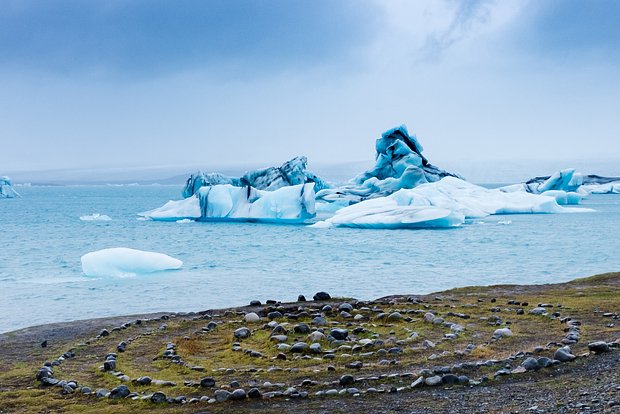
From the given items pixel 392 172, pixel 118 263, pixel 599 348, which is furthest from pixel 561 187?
pixel 599 348

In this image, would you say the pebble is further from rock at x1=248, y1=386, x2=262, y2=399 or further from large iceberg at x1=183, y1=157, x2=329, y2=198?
large iceberg at x1=183, y1=157, x2=329, y2=198

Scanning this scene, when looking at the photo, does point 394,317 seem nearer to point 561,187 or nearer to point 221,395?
point 221,395

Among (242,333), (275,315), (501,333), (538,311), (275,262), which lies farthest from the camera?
(275,262)

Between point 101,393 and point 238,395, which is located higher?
point 238,395

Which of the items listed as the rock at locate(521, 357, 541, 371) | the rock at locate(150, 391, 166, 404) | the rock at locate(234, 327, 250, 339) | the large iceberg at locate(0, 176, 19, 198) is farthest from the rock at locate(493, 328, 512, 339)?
the large iceberg at locate(0, 176, 19, 198)

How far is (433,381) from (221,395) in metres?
2.82

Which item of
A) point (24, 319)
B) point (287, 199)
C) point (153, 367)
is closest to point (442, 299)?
point (153, 367)

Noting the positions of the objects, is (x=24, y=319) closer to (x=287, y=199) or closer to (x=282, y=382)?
Answer: (x=282, y=382)

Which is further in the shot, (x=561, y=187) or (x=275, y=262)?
(x=561, y=187)

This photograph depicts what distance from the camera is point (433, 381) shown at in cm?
898

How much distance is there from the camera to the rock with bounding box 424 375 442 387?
895cm

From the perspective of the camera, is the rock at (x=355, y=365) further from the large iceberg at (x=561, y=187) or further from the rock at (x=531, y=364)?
the large iceberg at (x=561, y=187)

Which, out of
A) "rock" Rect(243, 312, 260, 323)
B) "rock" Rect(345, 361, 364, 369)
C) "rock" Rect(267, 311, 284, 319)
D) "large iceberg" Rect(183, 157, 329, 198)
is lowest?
"rock" Rect(243, 312, 260, 323)

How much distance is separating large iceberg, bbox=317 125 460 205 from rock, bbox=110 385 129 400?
6012cm
